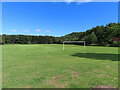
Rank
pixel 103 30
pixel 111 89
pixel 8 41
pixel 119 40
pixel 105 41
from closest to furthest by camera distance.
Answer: pixel 111 89
pixel 119 40
pixel 105 41
pixel 103 30
pixel 8 41

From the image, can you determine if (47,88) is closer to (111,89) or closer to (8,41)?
(111,89)

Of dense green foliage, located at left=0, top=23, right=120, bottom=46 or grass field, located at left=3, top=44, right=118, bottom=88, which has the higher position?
dense green foliage, located at left=0, top=23, right=120, bottom=46

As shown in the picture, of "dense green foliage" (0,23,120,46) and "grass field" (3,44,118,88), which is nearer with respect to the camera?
"grass field" (3,44,118,88)

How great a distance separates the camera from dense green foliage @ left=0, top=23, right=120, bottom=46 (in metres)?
35.5

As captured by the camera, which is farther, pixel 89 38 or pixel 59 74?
pixel 89 38

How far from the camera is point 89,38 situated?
4047 cm

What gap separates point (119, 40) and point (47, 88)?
3406cm

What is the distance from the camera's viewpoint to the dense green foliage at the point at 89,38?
117 ft

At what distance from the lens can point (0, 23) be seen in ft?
10.2

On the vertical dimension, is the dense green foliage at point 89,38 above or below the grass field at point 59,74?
above

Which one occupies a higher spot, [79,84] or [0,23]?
[0,23]

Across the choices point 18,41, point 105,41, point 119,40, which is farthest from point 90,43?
point 18,41

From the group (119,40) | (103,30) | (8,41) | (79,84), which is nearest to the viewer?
(79,84)

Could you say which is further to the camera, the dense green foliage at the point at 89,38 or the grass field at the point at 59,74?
the dense green foliage at the point at 89,38
